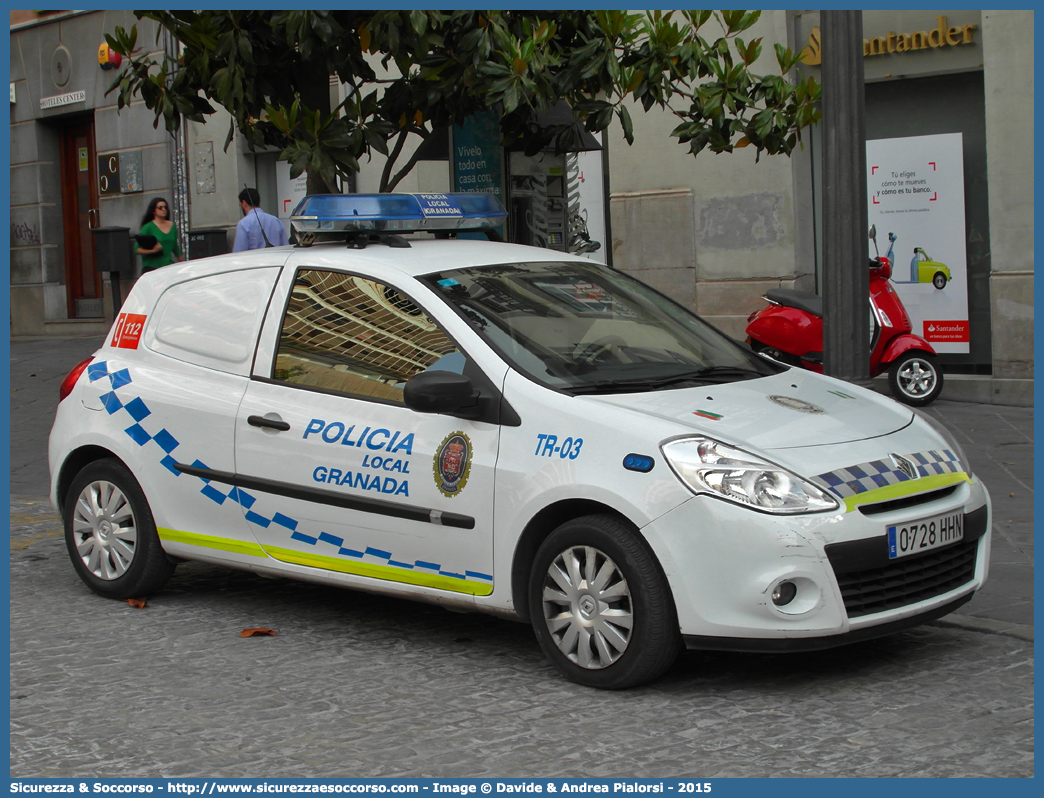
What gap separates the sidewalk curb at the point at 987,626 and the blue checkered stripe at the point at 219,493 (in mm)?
1880

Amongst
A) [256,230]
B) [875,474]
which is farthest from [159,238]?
[875,474]

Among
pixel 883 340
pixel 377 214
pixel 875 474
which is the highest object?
pixel 377 214

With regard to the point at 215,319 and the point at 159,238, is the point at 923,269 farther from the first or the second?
the point at 215,319

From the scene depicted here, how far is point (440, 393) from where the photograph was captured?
470cm

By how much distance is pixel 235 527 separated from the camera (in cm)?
554

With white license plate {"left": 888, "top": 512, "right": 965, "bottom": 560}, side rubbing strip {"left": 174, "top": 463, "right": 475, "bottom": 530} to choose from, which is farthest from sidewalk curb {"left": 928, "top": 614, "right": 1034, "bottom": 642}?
side rubbing strip {"left": 174, "top": 463, "right": 475, "bottom": 530}

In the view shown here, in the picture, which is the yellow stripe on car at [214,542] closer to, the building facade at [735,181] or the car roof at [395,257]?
the car roof at [395,257]

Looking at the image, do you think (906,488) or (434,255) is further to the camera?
(434,255)

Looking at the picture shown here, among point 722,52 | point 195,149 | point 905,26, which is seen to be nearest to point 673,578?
point 722,52

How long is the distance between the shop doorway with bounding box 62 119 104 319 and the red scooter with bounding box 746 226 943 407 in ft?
41.3

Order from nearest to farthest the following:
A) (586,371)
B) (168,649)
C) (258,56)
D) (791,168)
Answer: (586,371), (168,649), (258,56), (791,168)

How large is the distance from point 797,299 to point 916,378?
1211 mm

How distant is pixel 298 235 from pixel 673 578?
2.62 meters

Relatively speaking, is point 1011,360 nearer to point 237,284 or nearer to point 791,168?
point 791,168
